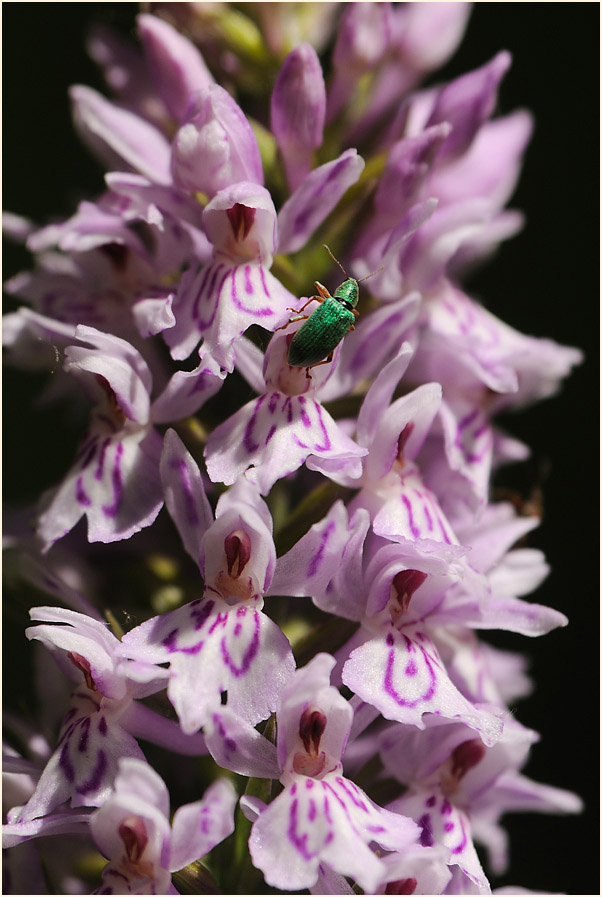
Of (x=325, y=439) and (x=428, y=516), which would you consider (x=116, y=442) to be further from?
(x=428, y=516)

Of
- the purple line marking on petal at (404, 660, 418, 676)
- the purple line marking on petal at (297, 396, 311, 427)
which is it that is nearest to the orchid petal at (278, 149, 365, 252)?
the purple line marking on petal at (297, 396, 311, 427)

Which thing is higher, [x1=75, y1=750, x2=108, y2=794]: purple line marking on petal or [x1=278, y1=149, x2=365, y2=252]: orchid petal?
[x1=278, y1=149, x2=365, y2=252]: orchid petal

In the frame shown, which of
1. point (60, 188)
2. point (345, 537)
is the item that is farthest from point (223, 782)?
point (60, 188)

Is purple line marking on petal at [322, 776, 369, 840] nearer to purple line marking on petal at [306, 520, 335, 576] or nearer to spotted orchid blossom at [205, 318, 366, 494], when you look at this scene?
purple line marking on petal at [306, 520, 335, 576]

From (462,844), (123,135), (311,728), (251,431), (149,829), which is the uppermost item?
(123,135)

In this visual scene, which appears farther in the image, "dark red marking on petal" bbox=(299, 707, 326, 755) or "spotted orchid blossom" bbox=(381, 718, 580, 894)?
"spotted orchid blossom" bbox=(381, 718, 580, 894)

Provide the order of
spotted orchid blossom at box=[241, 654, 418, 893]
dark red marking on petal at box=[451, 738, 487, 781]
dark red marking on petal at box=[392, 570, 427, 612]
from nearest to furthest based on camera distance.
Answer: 1. spotted orchid blossom at box=[241, 654, 418, 893]
2. dark red marking on petal at box=[392, 570, 427, 612]
3. dark red marking on petal at box=[451, 738, 487, 781]

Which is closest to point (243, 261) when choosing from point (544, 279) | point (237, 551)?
point (237, 551)
